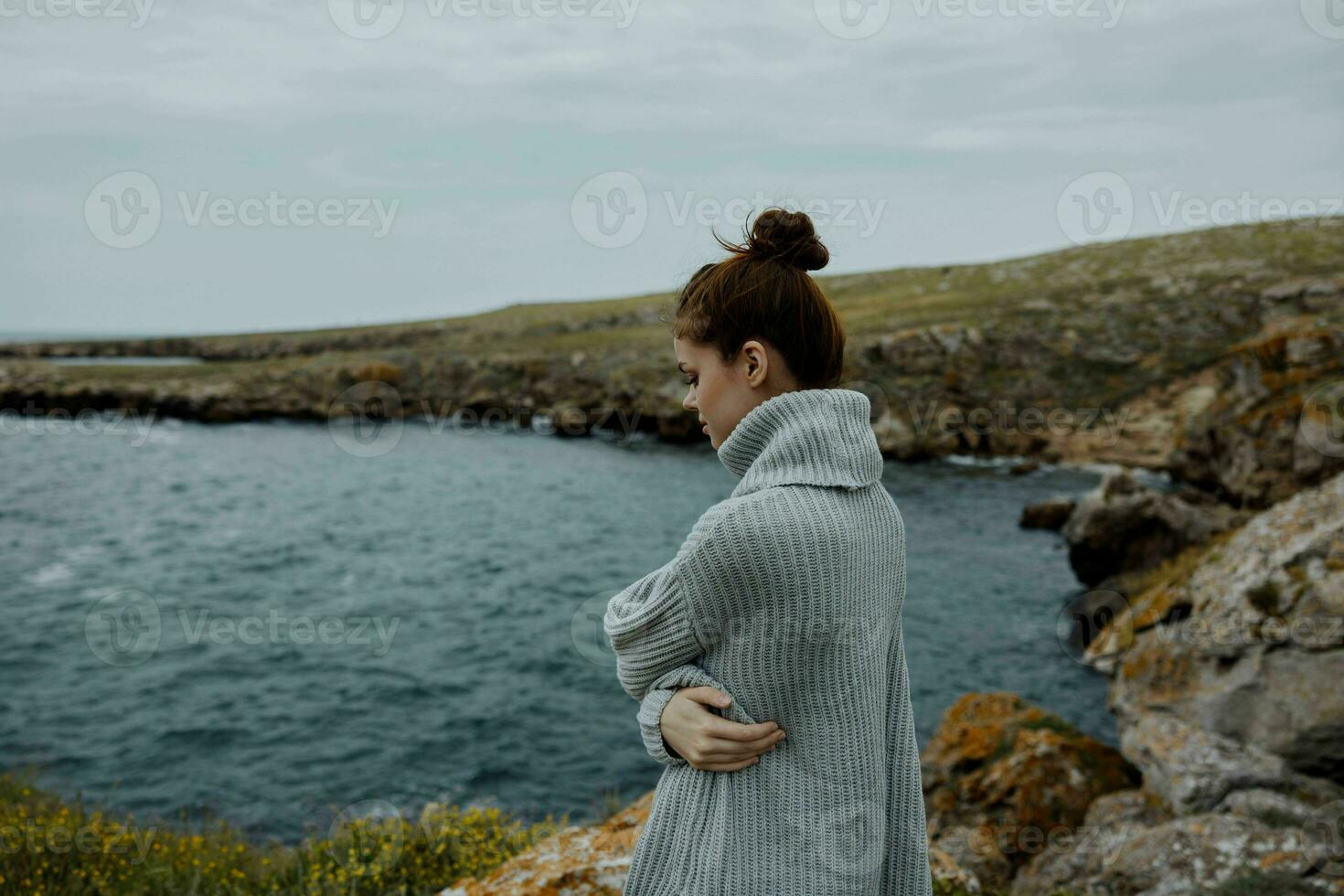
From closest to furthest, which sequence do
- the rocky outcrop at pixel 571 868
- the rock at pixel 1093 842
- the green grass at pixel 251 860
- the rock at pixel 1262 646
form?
1. the rocky outcrop at pixel 571 868
2. the green grass at pixel 251 860
3. the rock at pixel 1093 842
4. the rock at pixel 1262 646

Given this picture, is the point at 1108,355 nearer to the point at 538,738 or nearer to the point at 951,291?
the point at 951,291

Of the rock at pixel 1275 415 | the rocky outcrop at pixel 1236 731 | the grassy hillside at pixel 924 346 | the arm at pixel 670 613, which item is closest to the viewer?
the arm at pixel 670 613

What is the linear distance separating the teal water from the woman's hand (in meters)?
11.3

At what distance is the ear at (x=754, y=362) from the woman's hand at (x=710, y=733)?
0.81m

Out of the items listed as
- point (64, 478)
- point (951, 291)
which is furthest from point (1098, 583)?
point (951, 291)

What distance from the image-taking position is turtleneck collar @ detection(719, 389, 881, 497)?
236cm

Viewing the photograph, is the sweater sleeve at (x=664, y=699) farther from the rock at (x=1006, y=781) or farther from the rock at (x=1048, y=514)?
the rock at (x=1048, y=514)

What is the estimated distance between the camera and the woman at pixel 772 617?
2289 mm

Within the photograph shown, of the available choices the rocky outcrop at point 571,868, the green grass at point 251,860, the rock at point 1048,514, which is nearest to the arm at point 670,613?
the rocky outcrop at point 571,868

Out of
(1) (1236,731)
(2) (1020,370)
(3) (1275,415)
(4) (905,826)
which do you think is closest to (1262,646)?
(1) (1236,731)

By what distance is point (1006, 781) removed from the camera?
9.63m

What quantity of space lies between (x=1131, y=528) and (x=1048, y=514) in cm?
664

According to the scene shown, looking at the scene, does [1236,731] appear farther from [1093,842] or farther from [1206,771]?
[1093,842]

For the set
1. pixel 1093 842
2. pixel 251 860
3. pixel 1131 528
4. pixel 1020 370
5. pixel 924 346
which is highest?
pixel 924 346
